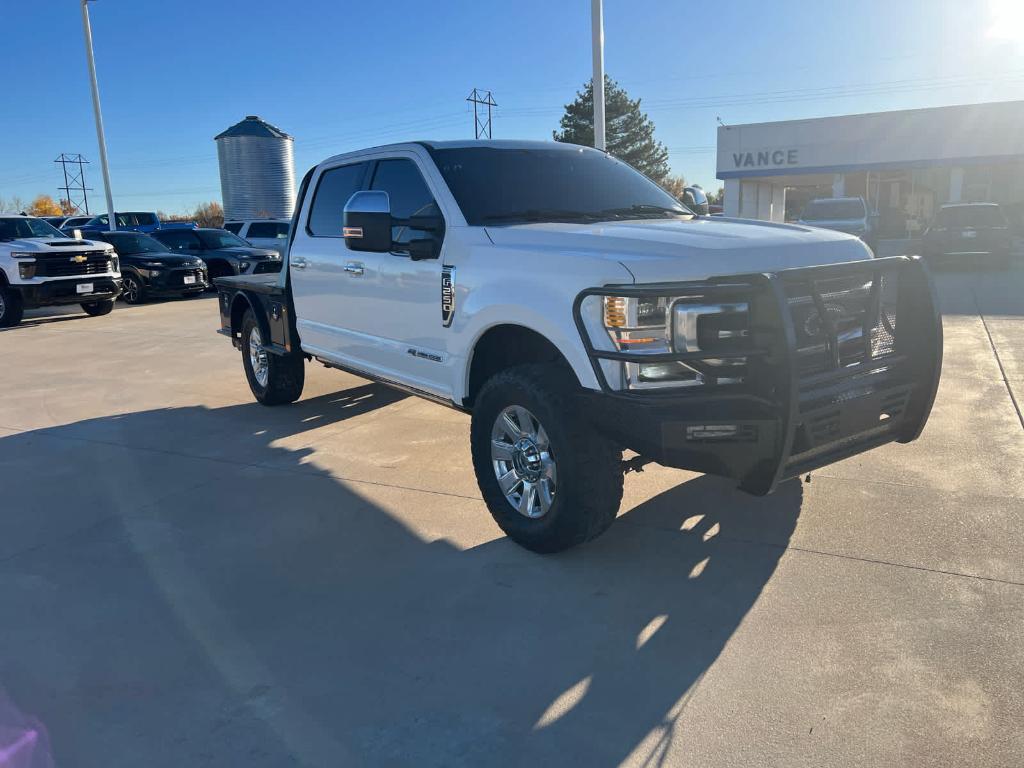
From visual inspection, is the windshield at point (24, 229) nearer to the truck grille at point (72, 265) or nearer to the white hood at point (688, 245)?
the truck grille at point (72, 265)

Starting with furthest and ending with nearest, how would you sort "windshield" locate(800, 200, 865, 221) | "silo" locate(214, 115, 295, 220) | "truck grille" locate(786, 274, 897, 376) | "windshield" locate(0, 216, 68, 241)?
"silo" locate(214, 115, 295, 220), "windshield" locate(800, 200, 865, 221), "windshield" locate(0, 216, 68, 241), "truck grille" locate(786, 274, 897, 376)

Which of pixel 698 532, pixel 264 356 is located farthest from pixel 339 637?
pixel 264 356

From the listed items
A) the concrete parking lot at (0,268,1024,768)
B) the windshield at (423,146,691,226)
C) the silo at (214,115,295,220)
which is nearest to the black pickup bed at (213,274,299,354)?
the concrete parking lot at (0,268,1024,768)

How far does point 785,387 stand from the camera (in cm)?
311

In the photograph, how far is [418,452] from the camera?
566cm

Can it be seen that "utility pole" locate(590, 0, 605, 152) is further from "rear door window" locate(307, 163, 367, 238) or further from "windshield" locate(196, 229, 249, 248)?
"windshield" locate(196, 229, 249, 248)

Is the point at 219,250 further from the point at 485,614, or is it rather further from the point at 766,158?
the point at 766,158

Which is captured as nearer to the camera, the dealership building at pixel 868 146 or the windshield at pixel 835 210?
the windshield at pixel 835 210

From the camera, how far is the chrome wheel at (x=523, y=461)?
3.81 m

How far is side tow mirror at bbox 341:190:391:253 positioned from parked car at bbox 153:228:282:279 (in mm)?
14041

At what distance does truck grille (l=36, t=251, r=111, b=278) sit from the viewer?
1355 cm

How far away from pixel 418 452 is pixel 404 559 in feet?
5.83

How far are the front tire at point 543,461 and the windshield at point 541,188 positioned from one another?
1107 mm

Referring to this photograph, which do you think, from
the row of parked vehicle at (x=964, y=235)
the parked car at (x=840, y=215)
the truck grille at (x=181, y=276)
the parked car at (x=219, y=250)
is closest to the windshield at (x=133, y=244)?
the parked car at (x=219, y=250)
